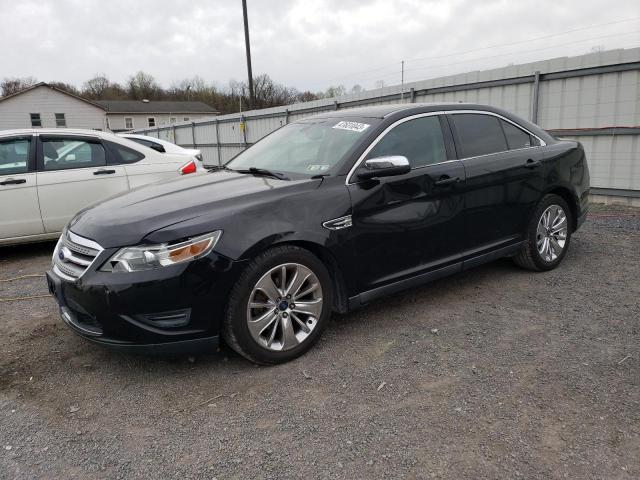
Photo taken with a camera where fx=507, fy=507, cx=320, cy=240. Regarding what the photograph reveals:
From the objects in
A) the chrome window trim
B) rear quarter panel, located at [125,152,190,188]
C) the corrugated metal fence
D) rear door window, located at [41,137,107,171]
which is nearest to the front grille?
the chrome window trim

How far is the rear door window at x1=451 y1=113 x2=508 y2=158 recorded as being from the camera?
4.20m

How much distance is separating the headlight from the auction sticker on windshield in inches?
Answer: 61.7

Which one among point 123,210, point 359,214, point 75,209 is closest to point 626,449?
point 359,214

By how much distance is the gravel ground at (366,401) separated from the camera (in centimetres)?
231

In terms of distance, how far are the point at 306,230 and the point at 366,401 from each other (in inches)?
42.7

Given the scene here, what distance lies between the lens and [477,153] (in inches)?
167

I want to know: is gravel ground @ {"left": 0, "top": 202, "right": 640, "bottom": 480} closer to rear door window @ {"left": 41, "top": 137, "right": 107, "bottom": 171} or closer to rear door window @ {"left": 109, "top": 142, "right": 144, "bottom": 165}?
rear door window @ {"left": 41, "top": 137, "right": 107, "bottom": 171}

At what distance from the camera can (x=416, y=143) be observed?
154 inches

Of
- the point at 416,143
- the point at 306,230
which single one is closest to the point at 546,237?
the point at 416,143

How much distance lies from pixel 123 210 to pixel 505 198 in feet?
10.0

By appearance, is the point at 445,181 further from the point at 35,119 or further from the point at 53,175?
the point at 35,119

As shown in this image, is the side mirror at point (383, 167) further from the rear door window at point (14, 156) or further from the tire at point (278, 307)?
the rear door window at point (14, 156)

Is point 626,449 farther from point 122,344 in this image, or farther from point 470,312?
point 122,344

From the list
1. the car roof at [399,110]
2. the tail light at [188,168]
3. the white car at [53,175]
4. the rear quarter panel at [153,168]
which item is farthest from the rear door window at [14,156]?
the car roof at [399,110]
